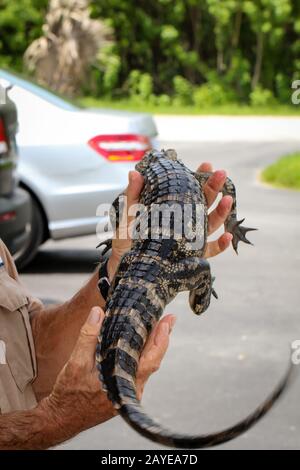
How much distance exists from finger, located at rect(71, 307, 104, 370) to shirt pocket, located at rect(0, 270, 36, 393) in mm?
656

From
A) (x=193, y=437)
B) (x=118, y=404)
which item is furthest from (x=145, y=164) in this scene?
(x=193, y=437)

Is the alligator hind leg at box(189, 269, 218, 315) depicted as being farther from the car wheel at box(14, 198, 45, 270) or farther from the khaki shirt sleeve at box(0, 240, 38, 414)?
the car wheel at box(14, 198, 45, 270)

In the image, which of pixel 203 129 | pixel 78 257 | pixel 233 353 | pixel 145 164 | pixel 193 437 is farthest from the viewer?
pixel 203 129

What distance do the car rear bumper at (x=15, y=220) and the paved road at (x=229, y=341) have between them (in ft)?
2.11

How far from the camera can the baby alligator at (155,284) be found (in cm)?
155

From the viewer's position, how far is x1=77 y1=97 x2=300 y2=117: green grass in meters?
30.1

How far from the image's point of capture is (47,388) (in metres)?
2.81

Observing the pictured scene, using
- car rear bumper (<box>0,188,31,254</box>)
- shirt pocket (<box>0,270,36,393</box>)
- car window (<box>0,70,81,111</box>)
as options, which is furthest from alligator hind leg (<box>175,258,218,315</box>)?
car window (<box>0,70,81,111</box>)

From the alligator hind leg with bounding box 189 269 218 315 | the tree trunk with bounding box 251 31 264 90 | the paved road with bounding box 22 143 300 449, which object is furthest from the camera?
the tree trunk with bounding box 251 31 264 90

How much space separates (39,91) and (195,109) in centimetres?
2372

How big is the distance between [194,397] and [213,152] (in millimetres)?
14018

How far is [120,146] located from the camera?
8695 mm

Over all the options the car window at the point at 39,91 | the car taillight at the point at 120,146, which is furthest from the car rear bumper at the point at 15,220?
the car window at the point at 39,91
